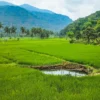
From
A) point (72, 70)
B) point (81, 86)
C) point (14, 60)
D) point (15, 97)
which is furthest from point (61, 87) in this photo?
point (14, 60)

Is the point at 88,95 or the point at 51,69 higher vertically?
the point at 88,95

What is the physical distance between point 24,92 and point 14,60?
23.3m

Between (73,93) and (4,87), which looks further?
(4,87)

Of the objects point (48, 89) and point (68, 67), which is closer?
point (48, 89)

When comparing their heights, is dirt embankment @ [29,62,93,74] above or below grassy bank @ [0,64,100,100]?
below

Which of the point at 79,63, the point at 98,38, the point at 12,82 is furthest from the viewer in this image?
the point at 98,38

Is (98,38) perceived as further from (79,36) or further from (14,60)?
(14,60)

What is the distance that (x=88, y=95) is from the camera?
1356 centimetres

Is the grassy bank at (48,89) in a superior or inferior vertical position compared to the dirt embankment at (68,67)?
superior

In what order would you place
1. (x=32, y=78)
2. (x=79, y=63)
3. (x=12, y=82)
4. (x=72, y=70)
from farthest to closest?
(x=79, y=63)
(x=72, y=70)
(x=32, y=78)
(x=12, y=82)

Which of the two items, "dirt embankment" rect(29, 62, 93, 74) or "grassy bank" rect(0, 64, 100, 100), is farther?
"dirt embankment" rect(29, 62, 93, 74)

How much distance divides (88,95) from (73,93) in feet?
3.92

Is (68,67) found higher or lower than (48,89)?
lower

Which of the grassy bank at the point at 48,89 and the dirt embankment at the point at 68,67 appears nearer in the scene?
the grassy bank at the point at 48,89
